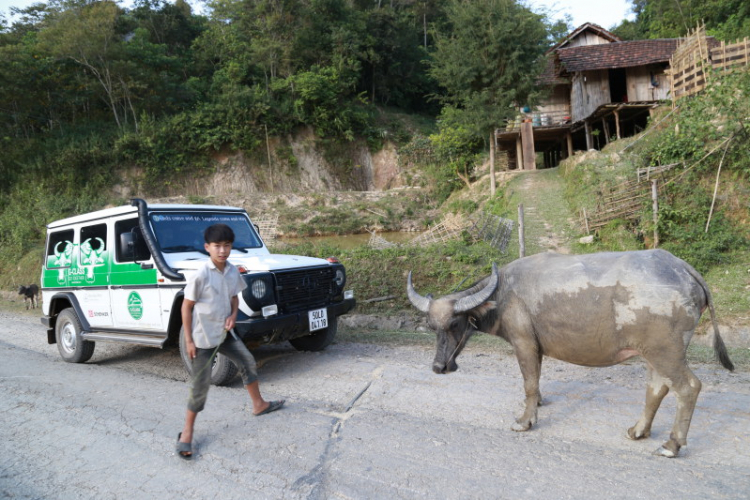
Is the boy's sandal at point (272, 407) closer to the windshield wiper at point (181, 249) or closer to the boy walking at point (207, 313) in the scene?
the boy walking at point (207, 313)

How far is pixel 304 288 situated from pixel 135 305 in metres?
2.40

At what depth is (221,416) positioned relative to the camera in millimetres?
4523

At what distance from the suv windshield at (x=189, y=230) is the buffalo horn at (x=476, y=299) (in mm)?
3941

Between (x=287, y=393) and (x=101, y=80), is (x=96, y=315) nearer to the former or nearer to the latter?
(x=287, y=393)

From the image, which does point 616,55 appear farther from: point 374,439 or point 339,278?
point 374,439

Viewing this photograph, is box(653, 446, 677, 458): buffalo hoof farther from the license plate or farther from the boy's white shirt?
the license plate


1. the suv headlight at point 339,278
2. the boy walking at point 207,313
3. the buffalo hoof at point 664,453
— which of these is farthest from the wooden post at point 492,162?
the boy walking at point 207,313

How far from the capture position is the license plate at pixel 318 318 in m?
5.90

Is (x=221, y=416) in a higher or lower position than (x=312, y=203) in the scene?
lower

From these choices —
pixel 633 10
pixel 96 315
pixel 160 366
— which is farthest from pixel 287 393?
pixel 633 10

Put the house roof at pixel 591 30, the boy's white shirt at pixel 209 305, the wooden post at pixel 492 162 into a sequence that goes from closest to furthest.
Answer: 1. the boy's white shirt at pixel 209 305
2. the wooden post at pixel 492 162
3. the house roof at pixel 591 30

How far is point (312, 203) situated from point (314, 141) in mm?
8854

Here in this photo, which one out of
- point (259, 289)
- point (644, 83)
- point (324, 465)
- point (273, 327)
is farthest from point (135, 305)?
point (644, 83)

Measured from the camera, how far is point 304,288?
603 centimetres
